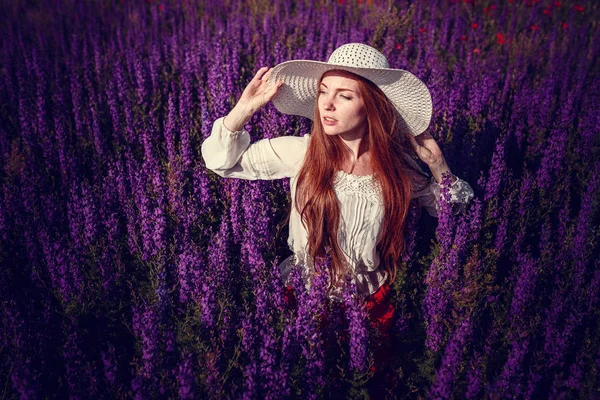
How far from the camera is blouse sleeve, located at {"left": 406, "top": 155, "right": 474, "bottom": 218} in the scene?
2211 millimetres

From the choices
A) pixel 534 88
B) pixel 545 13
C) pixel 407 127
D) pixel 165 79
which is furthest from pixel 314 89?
pixel 545 13

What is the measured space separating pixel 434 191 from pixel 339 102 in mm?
688

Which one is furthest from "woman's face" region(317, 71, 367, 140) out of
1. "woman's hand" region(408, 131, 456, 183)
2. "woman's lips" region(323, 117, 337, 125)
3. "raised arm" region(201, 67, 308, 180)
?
"woman's hand" region(408, 131, 456, 183)

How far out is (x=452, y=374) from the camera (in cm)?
164

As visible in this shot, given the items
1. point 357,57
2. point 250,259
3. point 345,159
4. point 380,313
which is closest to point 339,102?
point 357,57

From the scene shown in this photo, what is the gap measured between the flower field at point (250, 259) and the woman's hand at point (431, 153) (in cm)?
22

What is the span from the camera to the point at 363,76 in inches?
78.5

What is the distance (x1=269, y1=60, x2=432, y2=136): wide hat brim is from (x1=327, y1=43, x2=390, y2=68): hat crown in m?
0.03

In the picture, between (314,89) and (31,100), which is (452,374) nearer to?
(314,89)

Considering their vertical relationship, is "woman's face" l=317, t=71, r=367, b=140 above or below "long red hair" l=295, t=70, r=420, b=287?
above

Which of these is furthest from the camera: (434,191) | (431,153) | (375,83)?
(434,191)

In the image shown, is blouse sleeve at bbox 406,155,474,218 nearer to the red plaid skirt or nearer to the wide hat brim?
the wide hat brim

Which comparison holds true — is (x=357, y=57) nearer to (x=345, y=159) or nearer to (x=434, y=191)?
(x=345, y=159)

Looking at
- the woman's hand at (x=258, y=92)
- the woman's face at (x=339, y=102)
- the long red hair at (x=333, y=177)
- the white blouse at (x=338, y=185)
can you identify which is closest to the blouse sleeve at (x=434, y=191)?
the white blouse at (x=338, y=185)
